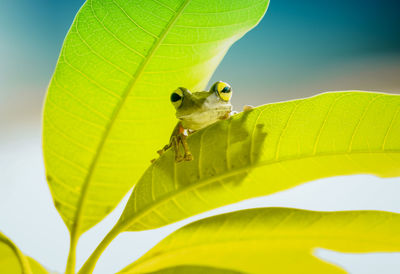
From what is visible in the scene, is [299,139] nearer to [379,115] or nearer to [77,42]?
[379,115]

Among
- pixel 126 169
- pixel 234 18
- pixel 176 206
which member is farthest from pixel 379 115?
pixel 126 169

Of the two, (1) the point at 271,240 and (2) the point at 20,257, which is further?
(1) the point at 271,240

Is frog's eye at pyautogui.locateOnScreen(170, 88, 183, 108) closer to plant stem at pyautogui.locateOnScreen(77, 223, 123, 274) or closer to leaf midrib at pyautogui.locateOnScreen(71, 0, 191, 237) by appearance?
leaf midrib at pyautogui.locateOnScreen(71, 0, 191, 237)

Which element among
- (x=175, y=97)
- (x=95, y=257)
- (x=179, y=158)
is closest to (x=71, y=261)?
(x=95, y=257)

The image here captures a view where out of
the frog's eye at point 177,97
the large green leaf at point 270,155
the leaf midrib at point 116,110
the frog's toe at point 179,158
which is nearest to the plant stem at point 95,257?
the large green leaf at point 270,155

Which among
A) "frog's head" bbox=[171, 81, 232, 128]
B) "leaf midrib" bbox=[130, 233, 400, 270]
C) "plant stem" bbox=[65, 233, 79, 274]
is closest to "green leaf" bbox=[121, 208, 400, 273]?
"leaf midrib" bbox=[130, 233, 400, 270]

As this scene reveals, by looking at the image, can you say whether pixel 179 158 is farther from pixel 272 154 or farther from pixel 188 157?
pixel 272 154

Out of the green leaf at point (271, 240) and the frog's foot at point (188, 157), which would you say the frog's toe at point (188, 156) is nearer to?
the frog's foot at point (188, 157)
